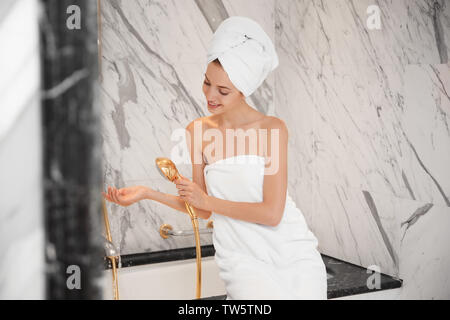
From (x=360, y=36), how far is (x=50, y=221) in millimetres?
2145

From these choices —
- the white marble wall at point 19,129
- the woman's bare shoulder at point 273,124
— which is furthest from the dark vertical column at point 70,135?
the woman's bare shoulder at point 273,124

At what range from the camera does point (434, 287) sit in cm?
200

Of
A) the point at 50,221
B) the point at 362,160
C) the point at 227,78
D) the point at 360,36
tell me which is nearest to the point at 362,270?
the point at 362,160

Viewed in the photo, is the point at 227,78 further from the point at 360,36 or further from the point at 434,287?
the point at 434,287

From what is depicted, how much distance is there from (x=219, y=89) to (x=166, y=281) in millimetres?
1288

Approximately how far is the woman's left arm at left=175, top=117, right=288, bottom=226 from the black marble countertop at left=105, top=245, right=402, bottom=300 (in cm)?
52

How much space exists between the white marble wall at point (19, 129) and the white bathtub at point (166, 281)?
1953mm

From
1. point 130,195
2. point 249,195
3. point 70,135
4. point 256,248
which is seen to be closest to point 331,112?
point 249,195

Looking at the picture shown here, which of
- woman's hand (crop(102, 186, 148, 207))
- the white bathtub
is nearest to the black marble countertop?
the white bathtub

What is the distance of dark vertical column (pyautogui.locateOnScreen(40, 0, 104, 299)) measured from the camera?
17.0 inches

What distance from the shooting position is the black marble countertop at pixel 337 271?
6.86 ft

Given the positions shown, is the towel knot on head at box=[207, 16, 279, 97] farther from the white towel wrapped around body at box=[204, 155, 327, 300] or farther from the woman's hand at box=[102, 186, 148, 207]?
the woman's hand at box=[102, 186, 148, 207]

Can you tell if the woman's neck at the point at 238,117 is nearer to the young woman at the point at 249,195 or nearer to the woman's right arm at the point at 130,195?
the young woman at the point at 249,195

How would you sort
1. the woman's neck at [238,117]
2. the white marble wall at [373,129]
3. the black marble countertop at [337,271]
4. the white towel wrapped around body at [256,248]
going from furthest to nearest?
1. the black marble countertop at [337,271]
2. the white marble wall at [373,129]
3. the woman's neck at [238,117]
4. the white towel wrapped around body at [256,248]
